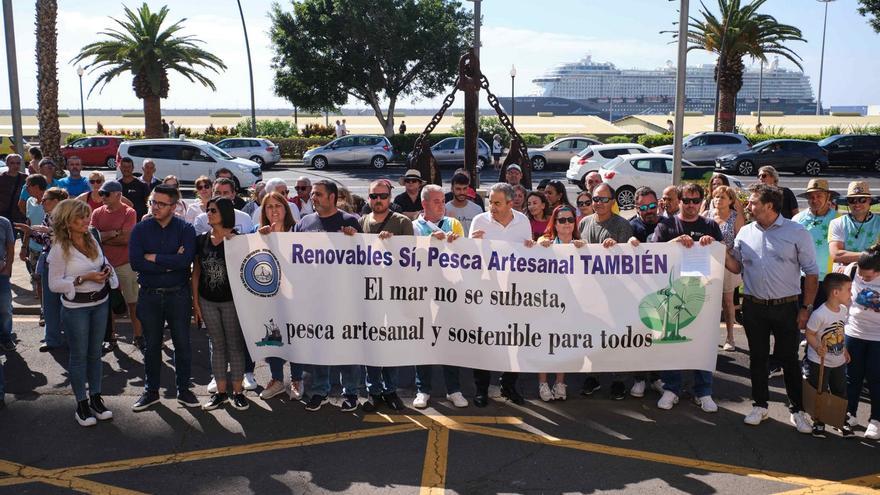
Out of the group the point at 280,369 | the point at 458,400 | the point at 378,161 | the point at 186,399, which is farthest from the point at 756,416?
the point at 378,161

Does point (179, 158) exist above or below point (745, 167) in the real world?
above

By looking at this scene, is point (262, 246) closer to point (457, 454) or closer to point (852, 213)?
point (457, 454)

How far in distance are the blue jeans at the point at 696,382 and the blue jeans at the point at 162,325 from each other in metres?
4.09

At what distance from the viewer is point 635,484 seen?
530cm

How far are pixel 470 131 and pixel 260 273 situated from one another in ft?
21.6

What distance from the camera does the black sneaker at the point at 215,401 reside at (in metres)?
6.68

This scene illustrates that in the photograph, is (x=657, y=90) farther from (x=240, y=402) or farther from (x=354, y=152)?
(x=240, y=402)

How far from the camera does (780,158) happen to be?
30.1 metres

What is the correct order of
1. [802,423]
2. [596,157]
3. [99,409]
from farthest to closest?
[596,157] < [99,409] < [802,423]

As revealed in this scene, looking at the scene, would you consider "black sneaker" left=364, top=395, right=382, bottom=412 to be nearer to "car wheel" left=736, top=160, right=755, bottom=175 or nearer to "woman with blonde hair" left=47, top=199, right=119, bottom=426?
"woman with blonde hair" left=47, top=199, right=119, bottom=426

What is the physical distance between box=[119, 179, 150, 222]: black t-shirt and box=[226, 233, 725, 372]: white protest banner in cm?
458

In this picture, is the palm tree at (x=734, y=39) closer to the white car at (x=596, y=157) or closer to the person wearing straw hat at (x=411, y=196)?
the white car at (x=596, y=157)

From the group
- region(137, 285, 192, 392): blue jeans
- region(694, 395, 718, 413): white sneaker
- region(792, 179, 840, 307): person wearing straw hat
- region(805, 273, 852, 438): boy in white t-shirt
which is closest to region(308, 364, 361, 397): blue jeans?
region(137, 285, 192, 392): blue jeans

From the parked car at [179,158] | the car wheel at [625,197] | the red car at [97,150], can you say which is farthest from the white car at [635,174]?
the red car at [97,150]
